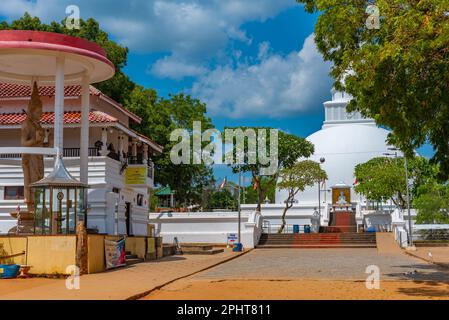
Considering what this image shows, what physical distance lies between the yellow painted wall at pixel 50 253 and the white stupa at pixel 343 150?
143ft

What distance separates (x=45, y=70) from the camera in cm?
2430

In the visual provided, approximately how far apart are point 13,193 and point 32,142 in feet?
22.4

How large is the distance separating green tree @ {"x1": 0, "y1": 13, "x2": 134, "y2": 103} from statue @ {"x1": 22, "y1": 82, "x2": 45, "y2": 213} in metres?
13.7

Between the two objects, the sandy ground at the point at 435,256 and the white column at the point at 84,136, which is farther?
the sandy ground at the point at 435,256

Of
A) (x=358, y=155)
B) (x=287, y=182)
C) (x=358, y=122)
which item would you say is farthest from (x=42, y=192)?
(x=358, y=122)

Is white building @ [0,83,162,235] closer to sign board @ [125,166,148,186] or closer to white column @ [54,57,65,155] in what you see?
sign board @ [125,166,148,186]

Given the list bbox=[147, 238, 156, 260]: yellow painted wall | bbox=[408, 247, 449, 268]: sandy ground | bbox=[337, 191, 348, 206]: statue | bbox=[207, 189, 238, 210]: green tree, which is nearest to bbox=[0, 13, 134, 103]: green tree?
bbox=[147, 238, 156, 260]: yellow painted wall

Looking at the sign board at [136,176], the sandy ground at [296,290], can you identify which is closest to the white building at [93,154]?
the sign board at [136,176]

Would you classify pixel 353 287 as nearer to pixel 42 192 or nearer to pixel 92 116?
pixel 42 192

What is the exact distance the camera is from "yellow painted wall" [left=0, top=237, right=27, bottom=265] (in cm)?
1866

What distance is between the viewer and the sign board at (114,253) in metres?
20.4

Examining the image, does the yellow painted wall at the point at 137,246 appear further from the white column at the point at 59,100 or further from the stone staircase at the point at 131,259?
the white column at the point at 59,100

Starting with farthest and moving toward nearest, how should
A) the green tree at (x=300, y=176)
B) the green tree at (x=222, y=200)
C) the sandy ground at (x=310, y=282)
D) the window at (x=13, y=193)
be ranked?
the green tree at (x=222, y=200), the green tree at (x=300, y=176), the window at (x=13, y=193), the sandy ground at (x=310, y=282)

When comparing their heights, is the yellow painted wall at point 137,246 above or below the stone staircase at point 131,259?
above
